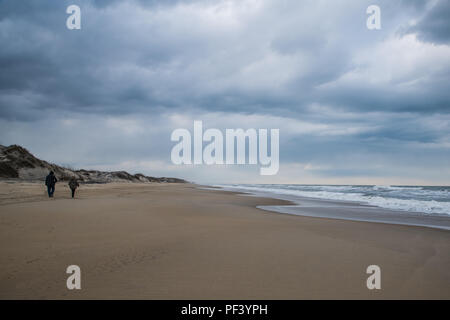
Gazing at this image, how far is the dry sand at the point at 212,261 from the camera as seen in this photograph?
132 inches

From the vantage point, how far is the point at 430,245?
19.9 ft

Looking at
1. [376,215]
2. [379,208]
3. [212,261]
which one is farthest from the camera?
[379,208]

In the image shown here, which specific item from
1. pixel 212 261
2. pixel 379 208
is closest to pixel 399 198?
pixel 379 208

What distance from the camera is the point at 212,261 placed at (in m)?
4.45

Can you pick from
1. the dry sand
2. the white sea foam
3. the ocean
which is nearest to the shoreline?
the ocean

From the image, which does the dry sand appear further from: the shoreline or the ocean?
the ocean

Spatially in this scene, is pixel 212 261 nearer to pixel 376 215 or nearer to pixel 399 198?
pixel 376 215

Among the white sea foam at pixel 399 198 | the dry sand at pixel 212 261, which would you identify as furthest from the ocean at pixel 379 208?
the dry sand at pixel 212 261

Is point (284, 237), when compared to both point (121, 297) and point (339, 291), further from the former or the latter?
point (121, 297)

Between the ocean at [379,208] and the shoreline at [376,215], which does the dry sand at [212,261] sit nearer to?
the shoreline at [376,215]

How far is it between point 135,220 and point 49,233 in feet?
8.52
